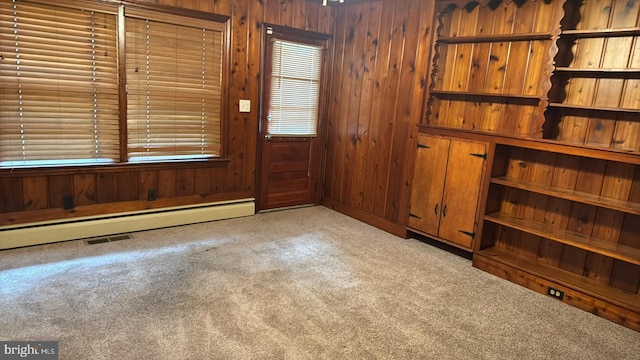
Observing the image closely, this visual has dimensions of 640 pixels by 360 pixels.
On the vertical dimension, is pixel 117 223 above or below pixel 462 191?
below

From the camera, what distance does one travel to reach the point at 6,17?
313 cm

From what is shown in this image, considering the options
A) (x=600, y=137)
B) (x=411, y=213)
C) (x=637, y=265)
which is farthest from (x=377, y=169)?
(x=637, y=265)

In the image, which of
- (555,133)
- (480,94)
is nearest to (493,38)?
(480,94)

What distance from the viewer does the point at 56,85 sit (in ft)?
11.2

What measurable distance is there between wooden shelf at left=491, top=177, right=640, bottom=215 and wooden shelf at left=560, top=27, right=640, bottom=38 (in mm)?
1151

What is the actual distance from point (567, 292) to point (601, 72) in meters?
1.62

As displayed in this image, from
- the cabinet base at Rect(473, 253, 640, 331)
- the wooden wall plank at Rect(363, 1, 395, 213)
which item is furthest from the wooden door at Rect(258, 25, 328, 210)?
the cabinet base at Rect(473, 253, 640, 331)

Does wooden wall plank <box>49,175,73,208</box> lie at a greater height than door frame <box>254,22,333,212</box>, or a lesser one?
lesser

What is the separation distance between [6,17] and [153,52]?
108cm

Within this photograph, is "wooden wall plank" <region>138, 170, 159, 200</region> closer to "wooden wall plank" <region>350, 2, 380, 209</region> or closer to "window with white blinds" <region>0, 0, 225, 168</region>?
"window with white blinds" <region>0, 0, 225, 168</region>

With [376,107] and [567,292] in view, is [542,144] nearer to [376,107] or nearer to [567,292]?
[567,292]

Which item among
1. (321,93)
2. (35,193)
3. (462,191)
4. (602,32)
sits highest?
(602,32)

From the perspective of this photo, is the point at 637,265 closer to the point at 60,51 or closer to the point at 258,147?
the point at 258,147

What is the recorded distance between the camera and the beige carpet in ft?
7.63
